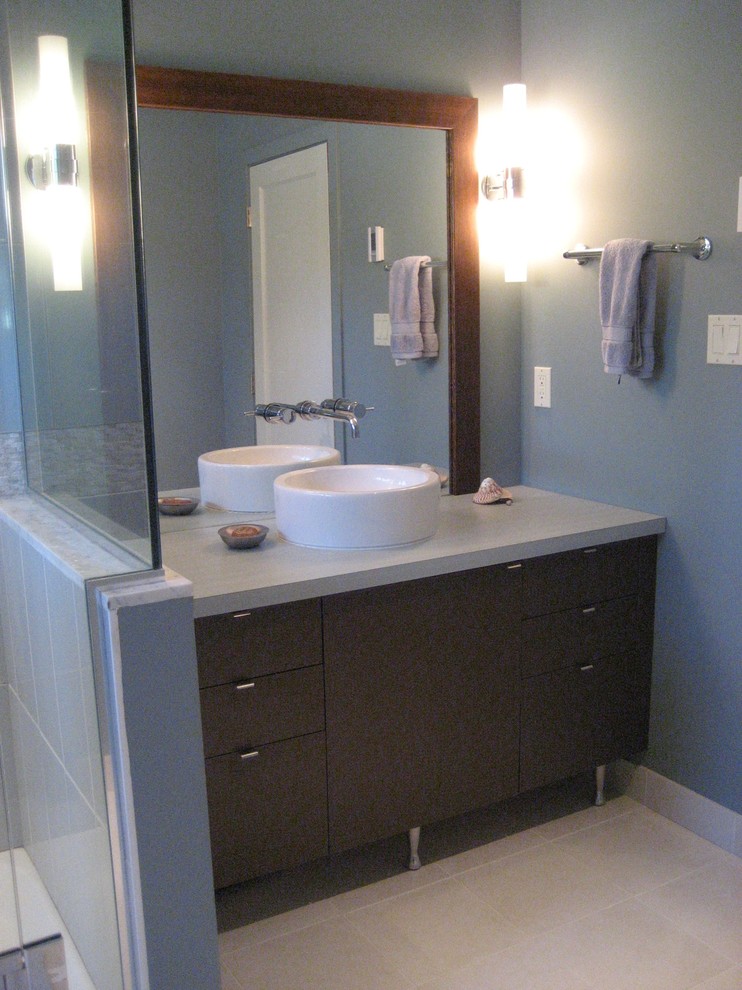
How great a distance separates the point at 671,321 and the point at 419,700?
3.59 feet

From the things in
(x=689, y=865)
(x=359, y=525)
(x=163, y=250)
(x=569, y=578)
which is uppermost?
(x=163, y=250)

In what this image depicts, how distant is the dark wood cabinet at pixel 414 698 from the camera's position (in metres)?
2.06

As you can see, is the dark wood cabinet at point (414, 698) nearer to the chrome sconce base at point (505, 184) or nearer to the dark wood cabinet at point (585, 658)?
the dark wood cabinet at point (585, 658)

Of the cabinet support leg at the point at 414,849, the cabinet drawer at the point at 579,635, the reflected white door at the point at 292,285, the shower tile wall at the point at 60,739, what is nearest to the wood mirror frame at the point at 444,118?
the reflected white door at the point at 292,285

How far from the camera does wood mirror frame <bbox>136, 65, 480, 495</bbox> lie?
91.4 inches

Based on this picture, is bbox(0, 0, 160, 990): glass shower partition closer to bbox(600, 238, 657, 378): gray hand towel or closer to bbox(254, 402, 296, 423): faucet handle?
bbox(254, 402, 296, 423): faucet handle

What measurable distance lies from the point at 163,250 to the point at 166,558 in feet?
2.37

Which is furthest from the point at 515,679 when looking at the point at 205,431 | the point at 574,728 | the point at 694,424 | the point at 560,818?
the point at 205,431

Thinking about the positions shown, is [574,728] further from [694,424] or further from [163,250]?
[163,250]

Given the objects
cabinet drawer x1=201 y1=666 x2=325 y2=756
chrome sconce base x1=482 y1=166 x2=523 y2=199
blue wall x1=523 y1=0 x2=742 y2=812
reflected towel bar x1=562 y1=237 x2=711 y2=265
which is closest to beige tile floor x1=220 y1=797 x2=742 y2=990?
blue wall x1=523 y1=0 x2=742 y2=812

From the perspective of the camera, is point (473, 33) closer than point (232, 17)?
No

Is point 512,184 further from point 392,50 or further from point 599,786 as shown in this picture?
point 599,786

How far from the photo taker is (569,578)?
96.4 inches

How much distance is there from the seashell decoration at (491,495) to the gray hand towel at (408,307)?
395 millimetres
